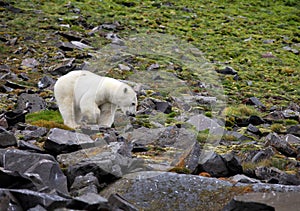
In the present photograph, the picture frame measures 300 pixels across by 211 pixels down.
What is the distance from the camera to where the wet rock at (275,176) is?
33.9 feet

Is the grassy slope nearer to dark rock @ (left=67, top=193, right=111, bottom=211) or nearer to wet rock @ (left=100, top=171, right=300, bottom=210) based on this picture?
wet rock @ (left=100, top=171, right=300, bottom=210)

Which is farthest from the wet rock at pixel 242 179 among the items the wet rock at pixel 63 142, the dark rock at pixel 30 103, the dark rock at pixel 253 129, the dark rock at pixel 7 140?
the dark rock at pixel 30 103

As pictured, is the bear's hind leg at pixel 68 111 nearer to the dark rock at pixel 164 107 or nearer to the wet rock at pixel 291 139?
the dark rock at pixel 164 107

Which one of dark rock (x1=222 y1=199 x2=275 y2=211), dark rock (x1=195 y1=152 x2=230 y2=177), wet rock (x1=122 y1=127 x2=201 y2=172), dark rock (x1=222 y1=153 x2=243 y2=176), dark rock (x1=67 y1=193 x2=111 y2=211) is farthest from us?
wet rock (x1=122 y1=127 x2=201 y2=172)

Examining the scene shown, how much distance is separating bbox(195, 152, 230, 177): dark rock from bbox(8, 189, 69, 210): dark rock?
416 centimetres

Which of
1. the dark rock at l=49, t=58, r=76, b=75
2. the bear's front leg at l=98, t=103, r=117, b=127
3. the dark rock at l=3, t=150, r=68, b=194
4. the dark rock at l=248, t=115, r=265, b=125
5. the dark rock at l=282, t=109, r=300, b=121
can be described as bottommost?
the dark rock at l=49, t=58, r=76, b=75

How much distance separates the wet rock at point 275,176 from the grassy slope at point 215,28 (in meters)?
12.8

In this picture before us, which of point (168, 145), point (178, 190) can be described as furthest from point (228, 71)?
point (178, 190)

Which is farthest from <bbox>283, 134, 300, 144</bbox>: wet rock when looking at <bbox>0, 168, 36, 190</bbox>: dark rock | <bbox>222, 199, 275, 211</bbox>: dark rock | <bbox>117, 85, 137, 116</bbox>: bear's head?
<bbox>0, 168, 36, 190</bbox>: dark rock

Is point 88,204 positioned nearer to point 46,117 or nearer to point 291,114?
point 46,117

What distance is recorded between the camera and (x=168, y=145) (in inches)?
558

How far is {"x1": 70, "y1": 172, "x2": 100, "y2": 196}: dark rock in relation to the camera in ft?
29.0

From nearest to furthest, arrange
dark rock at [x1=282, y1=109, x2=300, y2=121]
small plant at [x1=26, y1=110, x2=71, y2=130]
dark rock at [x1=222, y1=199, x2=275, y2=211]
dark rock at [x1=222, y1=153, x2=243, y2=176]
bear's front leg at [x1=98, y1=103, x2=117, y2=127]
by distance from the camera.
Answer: dark rock at [x1=222, y1=199, x2=275, y2=211]
dark rock at [x1=222, y1=153, x2=243, y2=176]
bear's front leg at [x1=98, y1=103, x2=117, y2=127]
small plant at [x1=26, y1=110, x2=71, y2=130]
dark rock at [x1=282, y1=109, x2=300, y2=121]

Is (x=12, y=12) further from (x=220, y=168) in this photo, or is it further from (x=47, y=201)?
(x=47, y=201)
